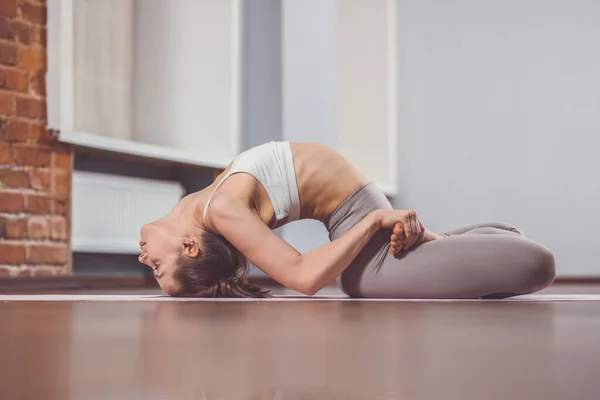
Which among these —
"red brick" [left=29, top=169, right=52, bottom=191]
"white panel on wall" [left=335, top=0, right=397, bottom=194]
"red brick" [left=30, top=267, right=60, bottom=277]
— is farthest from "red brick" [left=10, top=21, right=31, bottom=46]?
Result: "white panel on wall" [left=335, top=0, right=397, bottom=194]

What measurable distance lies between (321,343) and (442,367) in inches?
9.8

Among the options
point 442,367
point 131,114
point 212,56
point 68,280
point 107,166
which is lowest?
point 68,280

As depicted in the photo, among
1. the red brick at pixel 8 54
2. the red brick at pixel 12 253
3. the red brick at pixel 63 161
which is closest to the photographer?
the red brick at pixel 12 253

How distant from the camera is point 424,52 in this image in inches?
241

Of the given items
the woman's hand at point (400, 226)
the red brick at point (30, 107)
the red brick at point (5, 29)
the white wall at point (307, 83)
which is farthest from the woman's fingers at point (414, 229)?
the white wall at point (307, 83)

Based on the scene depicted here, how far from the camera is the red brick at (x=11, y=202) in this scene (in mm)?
3566

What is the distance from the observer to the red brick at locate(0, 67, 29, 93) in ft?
12.0

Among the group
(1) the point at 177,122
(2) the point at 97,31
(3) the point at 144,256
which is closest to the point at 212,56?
(1) the point at 177,122

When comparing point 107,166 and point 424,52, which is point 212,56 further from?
point 424,52

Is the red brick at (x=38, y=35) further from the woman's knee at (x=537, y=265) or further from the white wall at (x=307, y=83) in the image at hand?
the woman's knee at (x=537, y=265)

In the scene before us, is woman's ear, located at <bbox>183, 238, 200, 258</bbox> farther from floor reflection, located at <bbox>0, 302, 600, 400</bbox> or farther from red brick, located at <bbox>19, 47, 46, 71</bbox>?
red brick, located at <bbox>19, 47, 46, 71</bbox>

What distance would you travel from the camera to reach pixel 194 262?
2.12m

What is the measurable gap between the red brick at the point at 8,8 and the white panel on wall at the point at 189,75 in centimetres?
78

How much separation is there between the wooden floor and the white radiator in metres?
2.42
